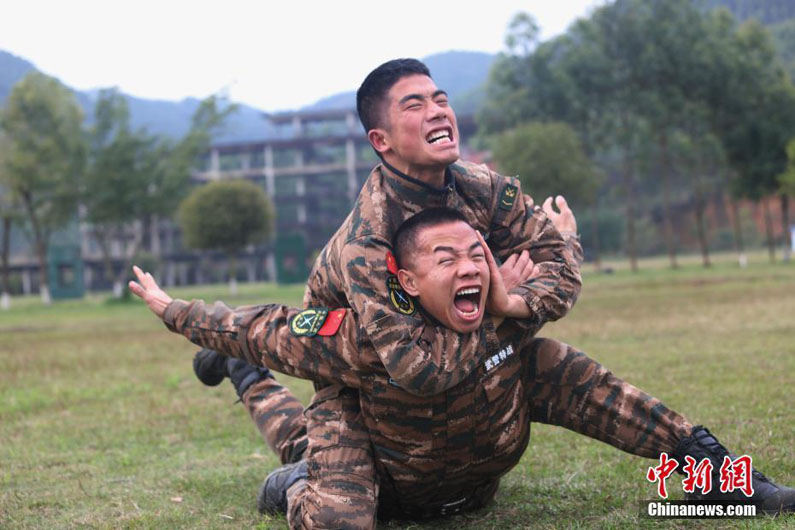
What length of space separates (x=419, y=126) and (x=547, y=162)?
35820 millimetres

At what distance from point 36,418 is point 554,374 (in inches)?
219

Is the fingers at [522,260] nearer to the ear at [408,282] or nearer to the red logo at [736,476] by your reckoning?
the ear at [408,282]

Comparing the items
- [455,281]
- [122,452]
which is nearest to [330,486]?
[455,281]

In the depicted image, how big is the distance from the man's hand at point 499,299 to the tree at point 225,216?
1480 inches

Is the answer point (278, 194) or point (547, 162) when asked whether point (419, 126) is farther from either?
point (278, 194)

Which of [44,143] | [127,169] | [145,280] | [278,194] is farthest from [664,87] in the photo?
[278,194]

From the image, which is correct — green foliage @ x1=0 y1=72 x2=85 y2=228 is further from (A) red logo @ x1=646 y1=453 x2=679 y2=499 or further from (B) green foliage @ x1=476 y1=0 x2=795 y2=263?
(A) red logo @ x1=646 y1=453 x2=679 y2=499

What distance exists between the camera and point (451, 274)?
3301 mm

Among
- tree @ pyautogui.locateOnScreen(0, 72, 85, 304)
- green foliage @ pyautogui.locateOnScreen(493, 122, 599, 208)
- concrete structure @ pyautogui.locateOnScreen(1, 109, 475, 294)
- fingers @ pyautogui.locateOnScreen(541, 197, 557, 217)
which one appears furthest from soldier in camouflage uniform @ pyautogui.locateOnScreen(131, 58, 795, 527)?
concrete structure @ pyautogui.locateOnScreen(1, 109, 475, 294)

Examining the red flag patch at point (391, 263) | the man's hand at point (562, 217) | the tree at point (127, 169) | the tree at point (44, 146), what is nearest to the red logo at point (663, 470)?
the man's hand at point (562, 217)

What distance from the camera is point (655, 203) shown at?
88.2 meters

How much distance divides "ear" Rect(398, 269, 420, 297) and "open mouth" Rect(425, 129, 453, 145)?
0.59 metres

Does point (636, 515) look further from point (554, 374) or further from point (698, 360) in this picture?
point (698, 360)

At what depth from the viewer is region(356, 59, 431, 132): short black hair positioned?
3731mm
